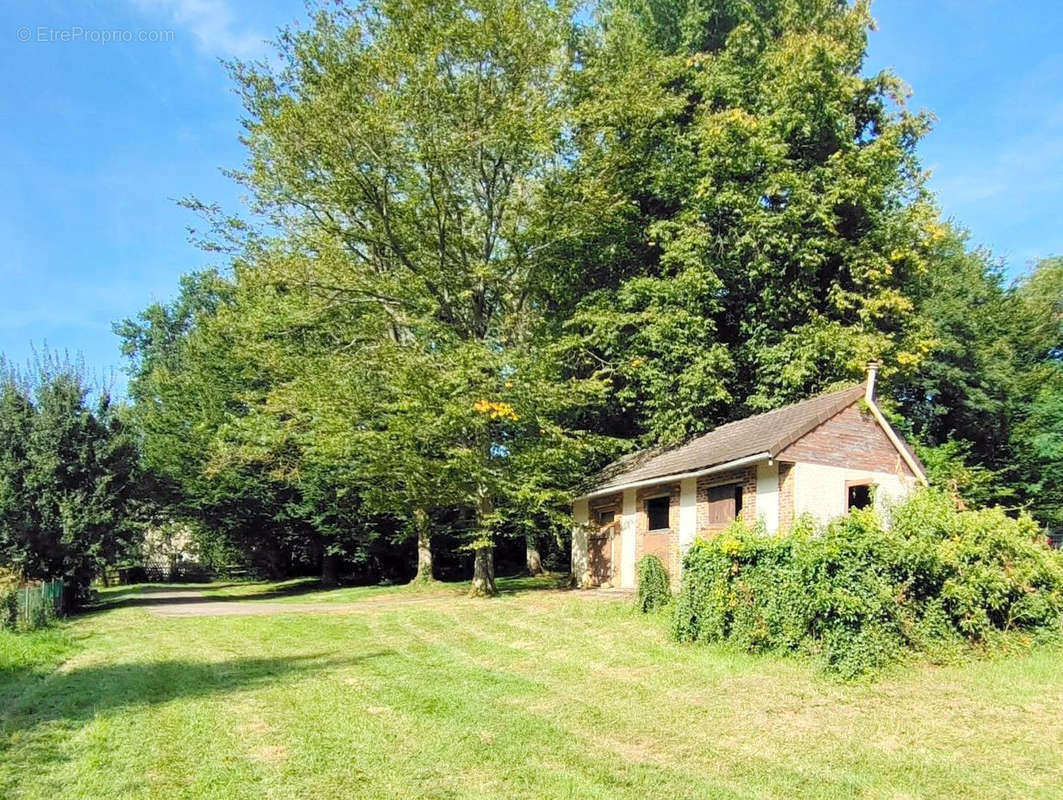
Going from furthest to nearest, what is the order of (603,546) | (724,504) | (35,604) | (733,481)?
(603,546)
(724,504)
(733,481)
(35,604)

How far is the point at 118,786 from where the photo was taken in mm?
5395

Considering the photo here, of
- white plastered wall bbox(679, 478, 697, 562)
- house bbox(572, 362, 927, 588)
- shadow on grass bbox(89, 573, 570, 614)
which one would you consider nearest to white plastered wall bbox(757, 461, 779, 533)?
house bbox(572, 362, 927, 588)

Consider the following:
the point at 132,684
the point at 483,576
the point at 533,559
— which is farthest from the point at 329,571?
the point at 132,684

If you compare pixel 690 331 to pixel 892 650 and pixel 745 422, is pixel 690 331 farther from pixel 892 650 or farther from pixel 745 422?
pixel 892 650

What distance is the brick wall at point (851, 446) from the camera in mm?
16281

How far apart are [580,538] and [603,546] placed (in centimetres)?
119

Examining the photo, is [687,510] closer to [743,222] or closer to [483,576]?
[483,576]

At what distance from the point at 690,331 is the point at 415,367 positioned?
8.11 meters

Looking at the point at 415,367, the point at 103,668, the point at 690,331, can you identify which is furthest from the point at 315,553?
the point at 103,668

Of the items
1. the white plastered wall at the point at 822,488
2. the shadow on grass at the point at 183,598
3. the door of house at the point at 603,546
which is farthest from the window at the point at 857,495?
the shadow on grass at the point at 183,598

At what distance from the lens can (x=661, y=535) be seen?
1959 centimetres

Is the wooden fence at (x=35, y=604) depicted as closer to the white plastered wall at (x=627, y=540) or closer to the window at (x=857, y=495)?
the white plastered wall at (x=627, y=540)

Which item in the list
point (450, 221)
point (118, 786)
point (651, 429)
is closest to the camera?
point (118, 786)

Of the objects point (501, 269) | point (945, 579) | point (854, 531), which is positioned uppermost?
point (501, 269)
